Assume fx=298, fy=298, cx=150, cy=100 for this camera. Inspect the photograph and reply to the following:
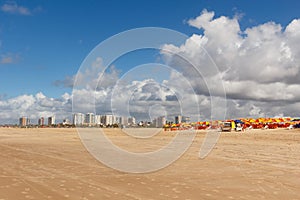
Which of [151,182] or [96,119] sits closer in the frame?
[151,182]

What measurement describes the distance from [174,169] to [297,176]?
516 centimetres

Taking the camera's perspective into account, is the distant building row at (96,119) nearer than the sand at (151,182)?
No

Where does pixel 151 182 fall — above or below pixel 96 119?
below

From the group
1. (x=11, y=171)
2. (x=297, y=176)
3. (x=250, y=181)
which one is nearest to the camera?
(x=250, y=181)

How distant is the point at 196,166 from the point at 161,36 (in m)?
8.42

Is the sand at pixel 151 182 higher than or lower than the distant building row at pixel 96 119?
lower

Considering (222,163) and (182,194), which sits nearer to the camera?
(182,194)

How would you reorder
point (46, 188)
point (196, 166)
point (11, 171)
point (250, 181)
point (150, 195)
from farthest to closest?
point (196, 166)
point (11, 171)
point (250, 181)
point (46, 188)
point (150, 195)

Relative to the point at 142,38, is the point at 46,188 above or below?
below

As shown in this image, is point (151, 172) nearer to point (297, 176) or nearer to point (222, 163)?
point (222, 163)

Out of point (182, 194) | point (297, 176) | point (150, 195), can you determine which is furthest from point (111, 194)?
point (297, 176)

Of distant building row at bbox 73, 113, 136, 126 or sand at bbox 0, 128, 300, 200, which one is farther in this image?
distant building row at bbox 73, 113, 136, 126

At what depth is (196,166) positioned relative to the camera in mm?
14859

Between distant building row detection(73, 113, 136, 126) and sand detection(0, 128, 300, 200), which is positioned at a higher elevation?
distant building row detection(73, 113, 136, 126)
